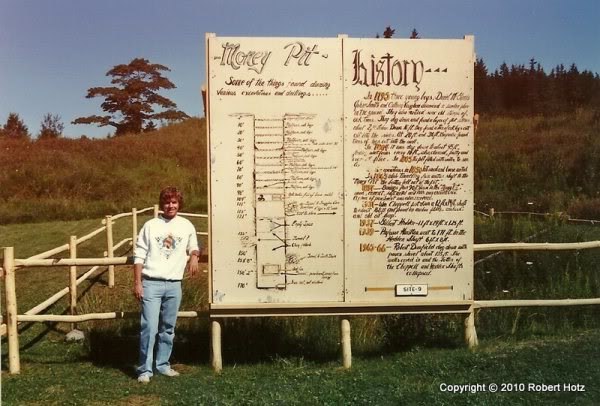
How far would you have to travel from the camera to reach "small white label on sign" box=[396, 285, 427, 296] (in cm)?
623

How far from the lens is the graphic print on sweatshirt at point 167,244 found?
5.97 metres

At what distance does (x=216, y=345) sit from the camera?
628cm

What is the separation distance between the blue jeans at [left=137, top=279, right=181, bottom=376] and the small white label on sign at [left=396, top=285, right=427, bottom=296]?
206cm

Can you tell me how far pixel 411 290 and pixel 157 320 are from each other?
2.37 meters

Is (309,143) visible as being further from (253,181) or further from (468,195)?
(468,195)

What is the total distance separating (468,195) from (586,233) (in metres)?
6.58

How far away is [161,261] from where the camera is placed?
235 inches

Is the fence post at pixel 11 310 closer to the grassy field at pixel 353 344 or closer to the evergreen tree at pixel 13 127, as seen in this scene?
the grassy field at pixel 353 344

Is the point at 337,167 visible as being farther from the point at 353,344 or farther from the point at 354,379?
Answer: the point at 353,344

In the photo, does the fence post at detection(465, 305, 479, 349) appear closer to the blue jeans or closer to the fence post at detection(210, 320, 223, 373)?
the fence post at detection(210, 320, 223, 373)

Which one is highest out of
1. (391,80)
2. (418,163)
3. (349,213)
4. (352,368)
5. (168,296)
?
(391,80)

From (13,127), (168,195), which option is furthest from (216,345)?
(13,127)

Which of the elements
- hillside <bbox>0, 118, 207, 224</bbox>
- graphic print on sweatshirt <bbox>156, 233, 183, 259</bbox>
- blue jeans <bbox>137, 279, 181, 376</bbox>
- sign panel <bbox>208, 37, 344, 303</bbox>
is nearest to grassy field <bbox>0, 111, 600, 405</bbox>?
hillside <bbox>0, 118, 207, 224</bbox>

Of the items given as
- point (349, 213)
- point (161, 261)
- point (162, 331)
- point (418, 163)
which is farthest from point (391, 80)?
point (162, 331)
